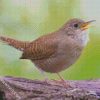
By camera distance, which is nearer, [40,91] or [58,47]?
[40,91]

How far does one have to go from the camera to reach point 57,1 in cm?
430

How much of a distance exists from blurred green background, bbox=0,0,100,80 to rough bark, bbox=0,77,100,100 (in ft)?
0.63

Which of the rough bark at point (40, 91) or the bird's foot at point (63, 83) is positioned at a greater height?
the rough bark at point (40, 91)

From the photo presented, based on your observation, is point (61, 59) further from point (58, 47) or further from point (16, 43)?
point (16, 43)

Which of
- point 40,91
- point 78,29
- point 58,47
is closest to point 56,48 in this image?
point 58,47

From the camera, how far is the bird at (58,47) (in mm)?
4309

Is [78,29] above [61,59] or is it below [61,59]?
above

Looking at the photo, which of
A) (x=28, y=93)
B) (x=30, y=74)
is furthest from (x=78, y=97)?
(x=30, y=74)

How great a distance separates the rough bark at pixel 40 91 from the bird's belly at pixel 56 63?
0.18 metres

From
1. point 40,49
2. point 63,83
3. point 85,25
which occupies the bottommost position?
point 63,83

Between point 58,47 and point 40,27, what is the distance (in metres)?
0.15

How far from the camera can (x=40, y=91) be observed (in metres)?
3.96

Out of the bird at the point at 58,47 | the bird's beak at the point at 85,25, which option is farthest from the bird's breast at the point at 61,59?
the bird's beak at the point at 85,25

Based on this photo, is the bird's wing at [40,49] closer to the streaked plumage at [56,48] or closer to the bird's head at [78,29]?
the streaked plumage at [56,48]
